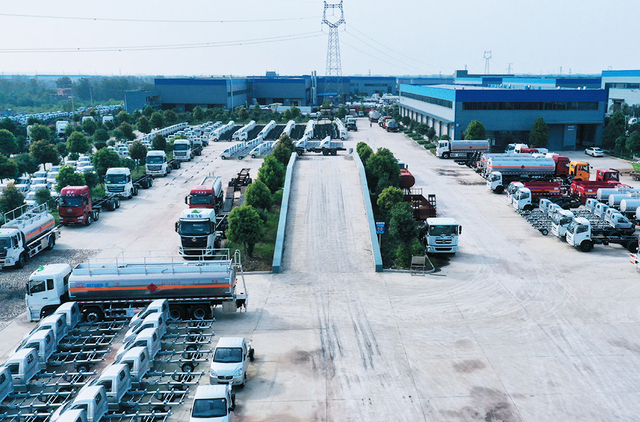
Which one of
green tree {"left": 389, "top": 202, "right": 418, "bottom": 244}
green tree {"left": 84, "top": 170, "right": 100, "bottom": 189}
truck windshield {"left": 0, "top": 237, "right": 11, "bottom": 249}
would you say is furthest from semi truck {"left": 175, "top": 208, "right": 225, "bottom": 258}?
green tree {"left": 84, "top": 170, "right": 100, "bottom": 189}

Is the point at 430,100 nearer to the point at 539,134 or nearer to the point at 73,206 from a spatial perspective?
the point at 539,134

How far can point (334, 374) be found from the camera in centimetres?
1588

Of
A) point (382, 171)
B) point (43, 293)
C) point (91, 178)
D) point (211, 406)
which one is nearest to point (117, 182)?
point (91, 178)

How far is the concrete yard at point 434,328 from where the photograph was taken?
14474mm

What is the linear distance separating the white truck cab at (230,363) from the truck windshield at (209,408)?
70.8 inches

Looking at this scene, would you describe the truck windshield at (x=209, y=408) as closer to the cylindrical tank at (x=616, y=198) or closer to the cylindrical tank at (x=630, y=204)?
the cylindrical tank at (x=630, y=204)

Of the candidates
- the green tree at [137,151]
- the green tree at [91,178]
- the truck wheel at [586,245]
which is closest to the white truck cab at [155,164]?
the green tree at [137,151]

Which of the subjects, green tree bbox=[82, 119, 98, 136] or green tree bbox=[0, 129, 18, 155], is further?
green tree bbox=[82, 119, 98, 136]

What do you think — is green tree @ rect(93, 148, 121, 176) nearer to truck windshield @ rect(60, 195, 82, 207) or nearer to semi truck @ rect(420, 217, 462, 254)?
truck windshield @ rect(60, 195, 82, 207)

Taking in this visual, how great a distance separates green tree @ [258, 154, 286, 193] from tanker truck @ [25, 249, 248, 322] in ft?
56.1

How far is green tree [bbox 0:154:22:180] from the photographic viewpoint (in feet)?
137

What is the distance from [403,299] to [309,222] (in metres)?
9.95

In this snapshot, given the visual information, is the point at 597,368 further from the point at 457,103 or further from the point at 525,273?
the point at 457,103

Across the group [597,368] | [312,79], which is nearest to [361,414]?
[597,368]
